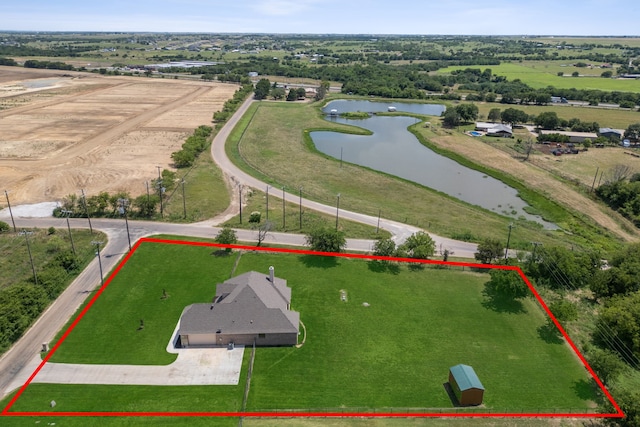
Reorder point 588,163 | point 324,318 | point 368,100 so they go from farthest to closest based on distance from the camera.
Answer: point 368,100 < point 588,163 < point 324,318

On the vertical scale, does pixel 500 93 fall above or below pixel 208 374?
above

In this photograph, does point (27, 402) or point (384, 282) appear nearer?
point (27, 402)

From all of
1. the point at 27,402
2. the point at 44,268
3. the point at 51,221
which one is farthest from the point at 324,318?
the point at 51,221

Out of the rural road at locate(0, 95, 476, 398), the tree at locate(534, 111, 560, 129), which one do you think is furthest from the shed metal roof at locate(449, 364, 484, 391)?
the tree at locate(534, 111, 560, 129)

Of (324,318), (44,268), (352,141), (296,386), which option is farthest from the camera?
(352,141)

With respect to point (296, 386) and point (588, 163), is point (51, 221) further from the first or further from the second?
point (588, 163)

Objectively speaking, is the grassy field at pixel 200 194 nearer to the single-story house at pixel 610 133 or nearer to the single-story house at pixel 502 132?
the single-story house at pixel 502 132

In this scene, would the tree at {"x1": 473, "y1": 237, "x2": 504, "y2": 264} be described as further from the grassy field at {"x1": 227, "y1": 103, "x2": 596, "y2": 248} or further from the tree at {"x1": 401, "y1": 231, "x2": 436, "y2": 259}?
the grassy field at {"x1": 227, "y1": 103, "x2": 596, "y2": 248}
